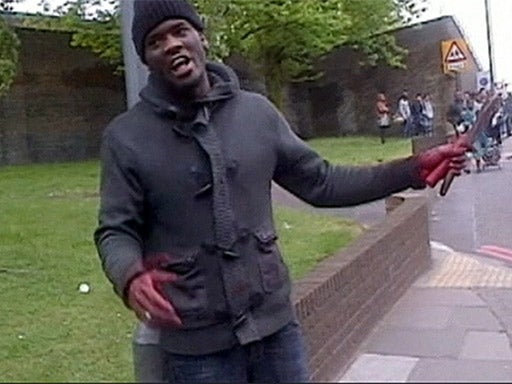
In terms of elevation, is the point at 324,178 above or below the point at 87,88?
above

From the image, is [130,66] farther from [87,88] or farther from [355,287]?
[87,88]

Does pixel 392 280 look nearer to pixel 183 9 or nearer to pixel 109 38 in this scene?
pixel 183 9

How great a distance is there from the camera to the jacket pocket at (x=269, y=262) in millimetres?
2602

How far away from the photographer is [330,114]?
37812mm

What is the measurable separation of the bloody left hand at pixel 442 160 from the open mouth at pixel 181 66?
2.02ft

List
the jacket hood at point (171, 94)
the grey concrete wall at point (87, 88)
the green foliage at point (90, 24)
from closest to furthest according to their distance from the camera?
the jacket hood at point (171, 94)
the green foliage at point (90, 24)
the grey concrete wall at point (87, 88)

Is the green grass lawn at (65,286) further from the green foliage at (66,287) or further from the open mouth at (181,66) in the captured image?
the open mouth at (181,66)

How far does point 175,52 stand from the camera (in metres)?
2.43

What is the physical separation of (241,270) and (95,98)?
26.4m

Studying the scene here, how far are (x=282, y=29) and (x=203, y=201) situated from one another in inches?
965

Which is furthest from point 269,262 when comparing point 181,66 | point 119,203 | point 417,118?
point 417,118

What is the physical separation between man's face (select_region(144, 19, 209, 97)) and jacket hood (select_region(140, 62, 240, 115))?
54mm

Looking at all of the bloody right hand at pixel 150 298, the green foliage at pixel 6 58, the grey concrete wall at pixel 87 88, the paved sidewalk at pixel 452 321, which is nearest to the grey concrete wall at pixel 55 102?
the grey concrete wall at pixel 87 88

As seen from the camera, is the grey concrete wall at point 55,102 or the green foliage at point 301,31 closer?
the green foliage at point 301,31
